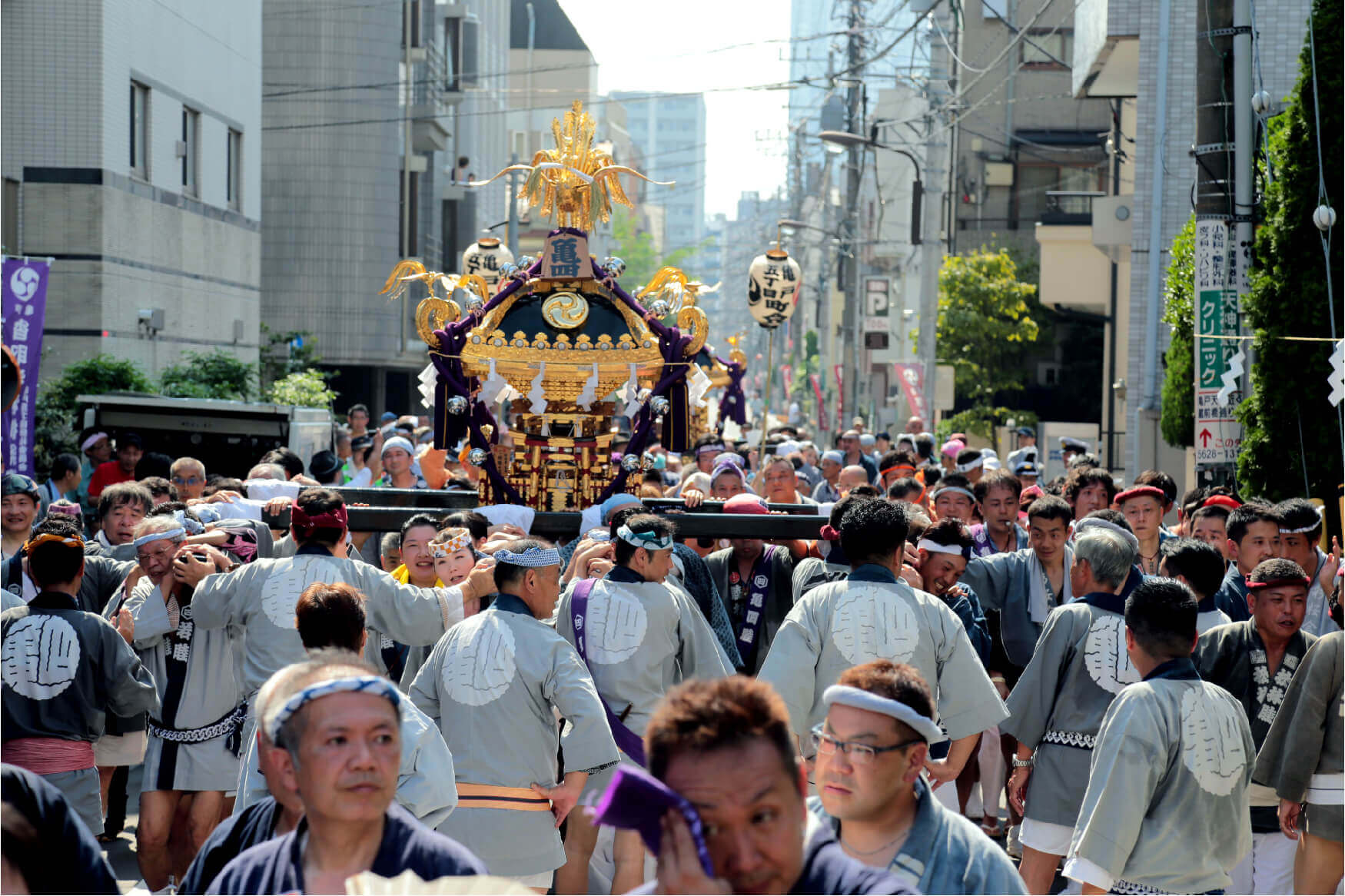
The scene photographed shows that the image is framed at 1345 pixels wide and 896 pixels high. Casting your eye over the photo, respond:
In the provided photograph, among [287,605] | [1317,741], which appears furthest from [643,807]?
[1317,741]

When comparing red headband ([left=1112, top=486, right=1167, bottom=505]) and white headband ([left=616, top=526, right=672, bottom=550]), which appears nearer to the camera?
white headband ([left=616, top=526, right=672, bottom=550])

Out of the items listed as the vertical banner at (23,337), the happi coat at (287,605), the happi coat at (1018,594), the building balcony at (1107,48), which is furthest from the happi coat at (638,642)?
the building balcony at (1107,48)

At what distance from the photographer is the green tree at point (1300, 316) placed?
10766 millimetres

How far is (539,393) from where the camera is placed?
10359mm

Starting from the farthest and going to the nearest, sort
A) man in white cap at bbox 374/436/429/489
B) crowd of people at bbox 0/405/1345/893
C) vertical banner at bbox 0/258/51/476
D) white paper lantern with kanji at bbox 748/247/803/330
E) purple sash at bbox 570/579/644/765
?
white paper lantern with kanji at bbox 748/247/803/330 < vertical banner at bbox 0/258/51/476 < man in white cap at bbox 374/436/429/489 < purple sash at bbox 570/579/644/765 < crowd of people at bbox 0/405/1345/893

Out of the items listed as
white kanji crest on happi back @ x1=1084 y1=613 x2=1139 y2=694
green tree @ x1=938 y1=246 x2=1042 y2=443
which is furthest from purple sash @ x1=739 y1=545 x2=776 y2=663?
green tree @ x1=938 y1=246 x2=1042 y2=443

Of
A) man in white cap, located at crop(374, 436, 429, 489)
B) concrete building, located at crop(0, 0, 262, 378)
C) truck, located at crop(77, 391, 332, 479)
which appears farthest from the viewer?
concrete building, located at crop(0, 0, 262, 378)

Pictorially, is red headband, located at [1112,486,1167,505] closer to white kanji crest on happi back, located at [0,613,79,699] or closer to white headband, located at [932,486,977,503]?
white headband, located at [932,486,977,503]

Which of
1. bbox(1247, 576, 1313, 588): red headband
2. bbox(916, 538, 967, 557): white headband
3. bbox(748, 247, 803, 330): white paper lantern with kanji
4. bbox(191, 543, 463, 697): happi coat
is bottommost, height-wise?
bbox(191, 543, 463, 697): happi coat

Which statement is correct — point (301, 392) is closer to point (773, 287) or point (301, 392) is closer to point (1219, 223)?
point (773, 287)

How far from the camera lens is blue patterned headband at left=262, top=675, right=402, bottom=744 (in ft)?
10.6

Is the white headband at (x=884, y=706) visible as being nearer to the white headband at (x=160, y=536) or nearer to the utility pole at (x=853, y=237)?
the white headband at (x=160, y=536)

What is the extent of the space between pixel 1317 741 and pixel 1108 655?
0.82m

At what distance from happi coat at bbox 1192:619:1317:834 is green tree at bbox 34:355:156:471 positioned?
12.4 metres
